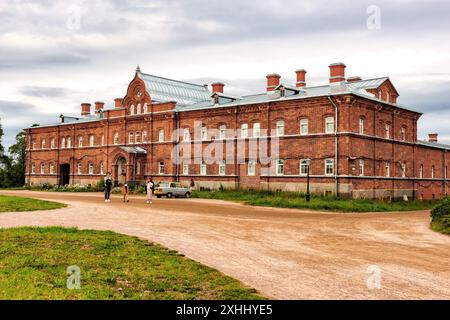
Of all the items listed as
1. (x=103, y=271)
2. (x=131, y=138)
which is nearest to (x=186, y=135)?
(x=131, y=138)

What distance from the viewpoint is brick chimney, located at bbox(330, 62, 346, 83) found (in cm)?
3972

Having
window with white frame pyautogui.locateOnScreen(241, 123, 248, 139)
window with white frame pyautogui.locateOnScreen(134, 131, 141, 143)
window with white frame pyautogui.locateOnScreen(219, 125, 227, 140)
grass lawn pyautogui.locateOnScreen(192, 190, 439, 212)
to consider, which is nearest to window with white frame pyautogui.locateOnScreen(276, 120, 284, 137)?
window with white frame pyautogui.locateOnScreen(241, 123, 248, 139)

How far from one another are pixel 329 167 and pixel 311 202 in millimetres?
6700

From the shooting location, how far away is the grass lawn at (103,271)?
7.52 metres

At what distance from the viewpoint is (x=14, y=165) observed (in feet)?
229

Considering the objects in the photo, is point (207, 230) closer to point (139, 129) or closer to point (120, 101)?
point (139, 129)

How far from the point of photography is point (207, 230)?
15.9 meters

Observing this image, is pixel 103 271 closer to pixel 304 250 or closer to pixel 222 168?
pixel 304 250

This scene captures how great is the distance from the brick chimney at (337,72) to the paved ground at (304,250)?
70.6 feet

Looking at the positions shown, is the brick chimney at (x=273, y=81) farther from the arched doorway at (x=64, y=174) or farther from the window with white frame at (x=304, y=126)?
the arched doorway at (x=64, y=174)

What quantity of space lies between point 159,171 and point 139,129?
222 inches

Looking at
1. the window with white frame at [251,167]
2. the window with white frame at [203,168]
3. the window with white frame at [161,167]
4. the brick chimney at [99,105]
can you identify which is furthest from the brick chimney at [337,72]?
the brick chimney at [99,105]

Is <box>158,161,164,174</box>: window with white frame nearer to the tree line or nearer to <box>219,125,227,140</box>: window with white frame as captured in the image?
<box>219,125,227,140</box>: window with white frame
